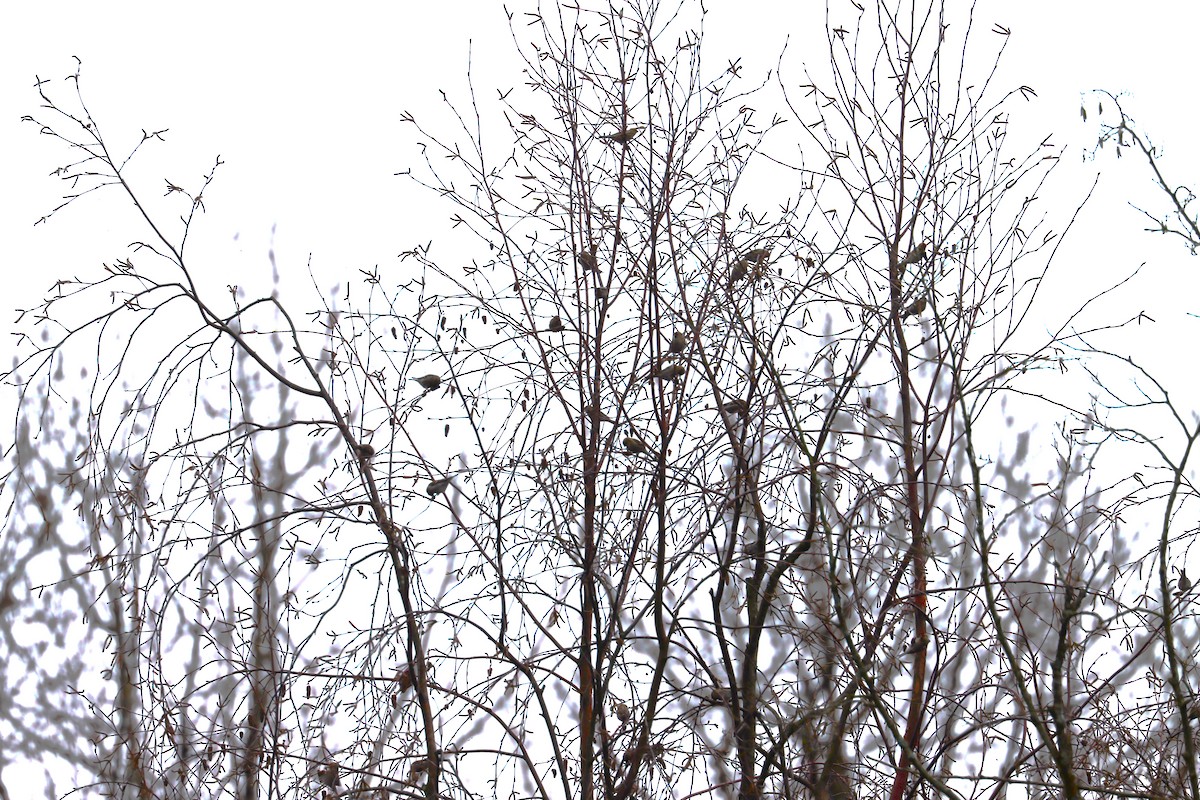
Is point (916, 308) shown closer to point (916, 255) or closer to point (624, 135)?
point (916, 255)

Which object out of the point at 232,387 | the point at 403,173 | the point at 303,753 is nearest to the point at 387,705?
the point at 303,753

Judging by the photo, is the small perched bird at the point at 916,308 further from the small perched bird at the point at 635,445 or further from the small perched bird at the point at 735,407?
the small perched bird at the point at 635,445

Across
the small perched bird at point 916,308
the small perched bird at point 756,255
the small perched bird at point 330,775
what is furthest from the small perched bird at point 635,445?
the small perched bird at point 330,775

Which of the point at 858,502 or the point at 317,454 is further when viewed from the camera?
the point at 317,454

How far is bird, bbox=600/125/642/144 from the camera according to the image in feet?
7.48

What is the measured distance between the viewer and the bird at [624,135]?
2279mm

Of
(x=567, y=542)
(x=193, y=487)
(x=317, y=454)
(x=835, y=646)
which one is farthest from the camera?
(x=317, y=454)

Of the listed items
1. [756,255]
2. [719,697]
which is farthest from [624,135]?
[719,697]

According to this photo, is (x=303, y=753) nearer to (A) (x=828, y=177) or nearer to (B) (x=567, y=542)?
(B) (x=567, y=542)

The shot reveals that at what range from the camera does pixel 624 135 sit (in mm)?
2281

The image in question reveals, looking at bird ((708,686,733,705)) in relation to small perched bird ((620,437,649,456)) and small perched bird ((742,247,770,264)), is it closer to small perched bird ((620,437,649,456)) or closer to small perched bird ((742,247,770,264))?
small perched bird ((620,437,649,456))

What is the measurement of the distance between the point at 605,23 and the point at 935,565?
4.06ft

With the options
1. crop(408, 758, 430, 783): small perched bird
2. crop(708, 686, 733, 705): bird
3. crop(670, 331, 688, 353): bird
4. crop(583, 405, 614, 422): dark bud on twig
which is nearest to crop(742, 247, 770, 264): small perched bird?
crop(670, 331, 688, 353): bird

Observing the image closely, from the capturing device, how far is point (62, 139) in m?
2.13
